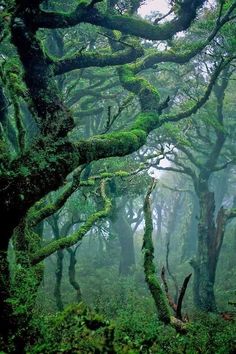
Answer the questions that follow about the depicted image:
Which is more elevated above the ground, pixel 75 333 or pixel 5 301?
pixel 5 301

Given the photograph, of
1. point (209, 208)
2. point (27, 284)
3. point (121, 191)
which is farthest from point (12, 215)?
point (209, 208)

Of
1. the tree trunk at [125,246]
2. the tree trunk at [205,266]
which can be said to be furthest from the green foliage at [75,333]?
the tree trunk at [125,246]

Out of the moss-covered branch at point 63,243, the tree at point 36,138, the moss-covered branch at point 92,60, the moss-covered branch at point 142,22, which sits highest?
the moss-covered branch at point 142,22

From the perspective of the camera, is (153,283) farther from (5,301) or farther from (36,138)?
(36,138)

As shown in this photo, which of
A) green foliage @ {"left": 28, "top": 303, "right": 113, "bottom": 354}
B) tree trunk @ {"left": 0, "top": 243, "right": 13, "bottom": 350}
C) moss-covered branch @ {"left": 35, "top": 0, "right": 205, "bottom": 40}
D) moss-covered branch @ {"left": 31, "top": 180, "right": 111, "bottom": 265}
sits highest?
moss-covered branch @ {"left": 35, "top": 0, "right": 205, "bottom": 40}

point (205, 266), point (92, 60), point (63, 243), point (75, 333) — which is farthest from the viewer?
point (205, 266)

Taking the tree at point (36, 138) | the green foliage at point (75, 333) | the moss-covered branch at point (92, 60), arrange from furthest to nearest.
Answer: the moss-covered branch at point (92, 60)
the tree at point (36, 138)
the green foliage at point (75, 333)

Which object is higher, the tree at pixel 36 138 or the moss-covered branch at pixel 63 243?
the tree at pixel 36 138

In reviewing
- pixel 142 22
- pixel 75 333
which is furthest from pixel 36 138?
pixel 142 22

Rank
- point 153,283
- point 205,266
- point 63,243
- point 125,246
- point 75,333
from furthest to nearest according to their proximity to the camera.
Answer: point 125,246, point 205,266, point 63,243, point 153,283, point 75,333

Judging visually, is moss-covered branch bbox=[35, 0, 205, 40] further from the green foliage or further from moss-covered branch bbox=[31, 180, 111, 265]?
the green foliage

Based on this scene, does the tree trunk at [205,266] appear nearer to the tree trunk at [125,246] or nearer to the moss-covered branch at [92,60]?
the tree trunk at [125,246]

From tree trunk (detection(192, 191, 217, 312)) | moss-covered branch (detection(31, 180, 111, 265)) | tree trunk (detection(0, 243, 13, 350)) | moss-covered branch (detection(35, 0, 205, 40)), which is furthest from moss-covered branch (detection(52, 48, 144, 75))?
tree trunk (detection(192, 191, 217, 312))

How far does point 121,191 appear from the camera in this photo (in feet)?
61.9
